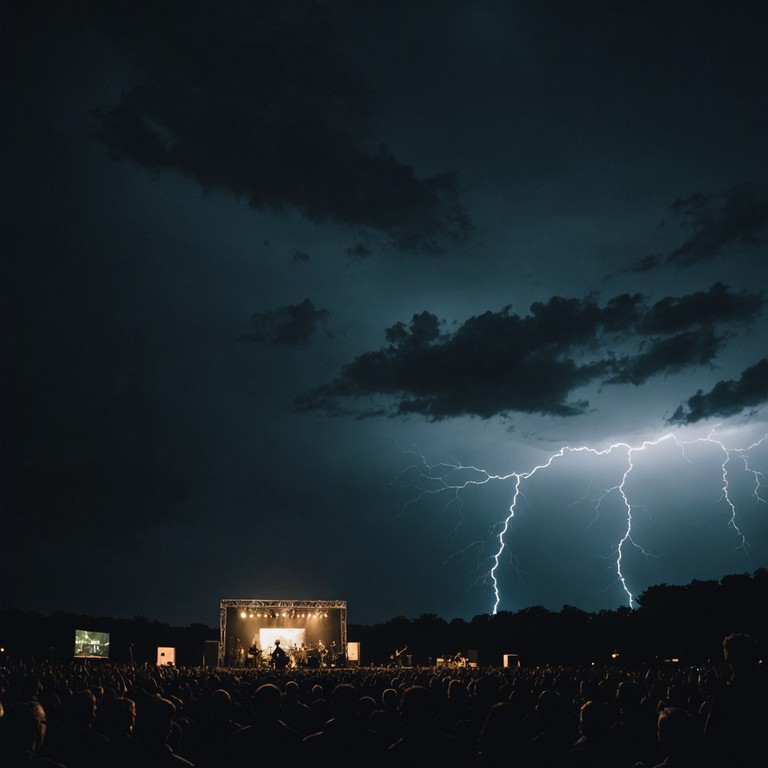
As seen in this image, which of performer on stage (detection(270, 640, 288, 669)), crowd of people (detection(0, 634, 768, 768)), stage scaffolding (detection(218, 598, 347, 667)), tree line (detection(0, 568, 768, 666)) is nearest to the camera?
crowd of people (detection(0, 634, 768, 768))

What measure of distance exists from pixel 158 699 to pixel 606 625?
6335cm

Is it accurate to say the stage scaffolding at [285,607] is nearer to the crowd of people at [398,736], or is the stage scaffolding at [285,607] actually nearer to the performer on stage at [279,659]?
the performer on stage at [279,659]

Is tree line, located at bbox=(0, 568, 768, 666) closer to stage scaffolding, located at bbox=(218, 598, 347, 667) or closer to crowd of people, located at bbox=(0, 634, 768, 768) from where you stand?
stage scaffolding, located at bbox=(218, 598, 347, 667)

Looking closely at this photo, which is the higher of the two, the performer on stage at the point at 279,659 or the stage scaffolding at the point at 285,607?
the stage scaffolding at the point at 285,607

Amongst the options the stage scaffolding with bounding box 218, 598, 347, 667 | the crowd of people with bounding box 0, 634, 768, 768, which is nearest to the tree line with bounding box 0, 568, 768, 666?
the stage scaffolding with bounding box 218, 598, 347, 667

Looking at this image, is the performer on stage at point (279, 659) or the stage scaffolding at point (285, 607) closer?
the performer on stage at point (279, 659)

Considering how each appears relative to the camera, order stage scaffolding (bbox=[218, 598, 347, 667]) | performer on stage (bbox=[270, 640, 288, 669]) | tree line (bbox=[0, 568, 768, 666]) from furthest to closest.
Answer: tree line (bbox=[0, 568, 768, 666]) → stage scaffolding (bbox=[218, 598, 347, 667]) → performer on stage (bbox=[270, 640, 288, 669])

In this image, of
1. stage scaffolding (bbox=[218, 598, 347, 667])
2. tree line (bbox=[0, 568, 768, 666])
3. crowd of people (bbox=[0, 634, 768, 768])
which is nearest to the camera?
crowd of people (bbox=[0, 634, 768, 768])

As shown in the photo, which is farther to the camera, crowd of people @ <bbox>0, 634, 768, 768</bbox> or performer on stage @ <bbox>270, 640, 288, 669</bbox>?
performer on stage @ <bbox>270, 640, 288, 669</bbox>

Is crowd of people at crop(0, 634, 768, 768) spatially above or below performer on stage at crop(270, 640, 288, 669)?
above

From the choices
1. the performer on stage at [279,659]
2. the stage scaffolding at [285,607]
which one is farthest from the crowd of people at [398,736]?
the stage scaffolding at [285,607]

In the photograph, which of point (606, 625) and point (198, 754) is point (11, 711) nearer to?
point (198, 754)

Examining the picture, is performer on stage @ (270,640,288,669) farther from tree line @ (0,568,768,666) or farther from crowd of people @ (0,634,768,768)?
crowd of people @ (0,634,768,768)

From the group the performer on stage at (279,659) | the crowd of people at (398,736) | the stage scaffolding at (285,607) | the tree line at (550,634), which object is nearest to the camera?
the crowd of people at (398,736)
